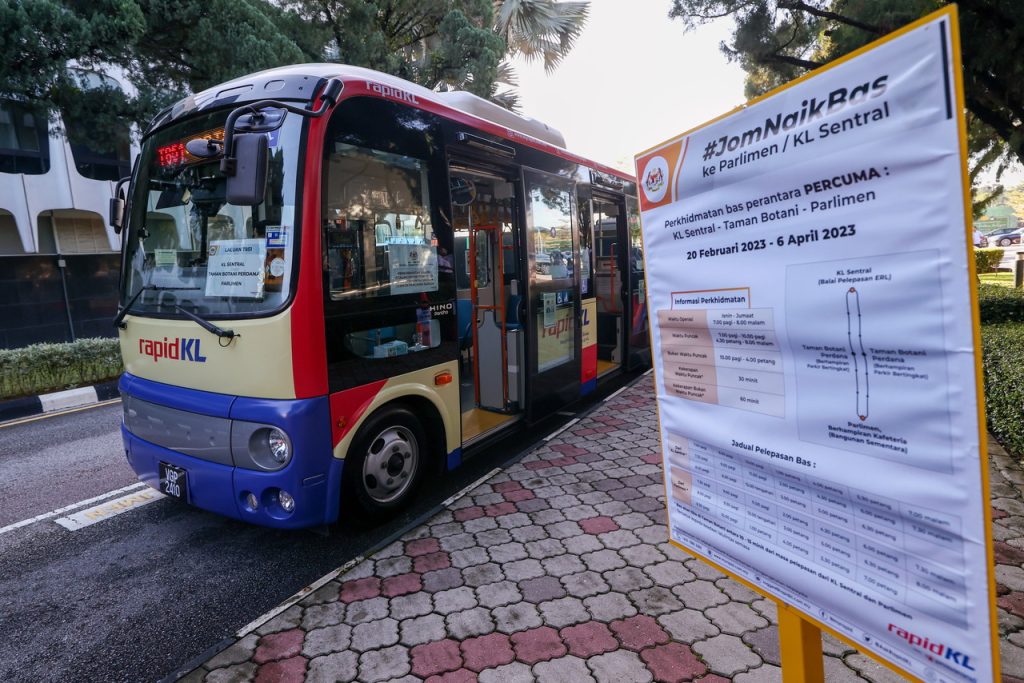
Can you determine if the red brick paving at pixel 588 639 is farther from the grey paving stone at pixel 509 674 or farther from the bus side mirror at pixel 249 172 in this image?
the bus side mirror at pixel 249 172

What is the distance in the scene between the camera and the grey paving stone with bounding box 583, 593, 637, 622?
8.83 feet

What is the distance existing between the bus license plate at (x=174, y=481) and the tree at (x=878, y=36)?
299 inches

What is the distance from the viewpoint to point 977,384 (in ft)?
3.58

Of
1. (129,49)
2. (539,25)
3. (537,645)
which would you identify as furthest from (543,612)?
(539,25)

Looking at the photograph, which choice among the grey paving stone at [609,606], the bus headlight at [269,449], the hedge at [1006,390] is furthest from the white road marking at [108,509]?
the hedge at [1006,390]

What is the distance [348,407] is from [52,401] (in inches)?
250

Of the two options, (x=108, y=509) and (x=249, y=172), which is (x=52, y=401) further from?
(x=249, y=172)

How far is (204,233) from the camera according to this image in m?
3.22

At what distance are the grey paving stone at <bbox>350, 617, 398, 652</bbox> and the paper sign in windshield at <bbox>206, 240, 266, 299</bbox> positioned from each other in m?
1.74

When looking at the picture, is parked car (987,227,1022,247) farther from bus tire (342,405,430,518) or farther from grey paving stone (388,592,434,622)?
grey paving stone (388,592,434,622)

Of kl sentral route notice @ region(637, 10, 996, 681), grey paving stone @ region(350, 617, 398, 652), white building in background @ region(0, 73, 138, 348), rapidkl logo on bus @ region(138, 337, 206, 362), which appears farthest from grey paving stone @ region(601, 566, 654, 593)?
white building in background @ region(0, 73, 138, 348)

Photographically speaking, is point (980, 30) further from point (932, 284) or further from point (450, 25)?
point (450, 25)

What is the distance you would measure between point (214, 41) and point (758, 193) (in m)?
8.78

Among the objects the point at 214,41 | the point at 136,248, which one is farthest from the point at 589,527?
the point at 214,41
